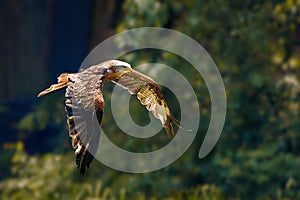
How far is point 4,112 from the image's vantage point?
6645mm

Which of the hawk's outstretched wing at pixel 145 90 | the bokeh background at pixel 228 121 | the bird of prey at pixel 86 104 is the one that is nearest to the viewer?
the bird of prey at pixel 86 104

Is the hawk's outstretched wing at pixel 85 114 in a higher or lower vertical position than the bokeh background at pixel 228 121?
higher

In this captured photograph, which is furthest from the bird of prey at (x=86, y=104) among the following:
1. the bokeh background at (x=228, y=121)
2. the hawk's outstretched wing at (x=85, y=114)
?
the bokeh background at (x=228, y=121)

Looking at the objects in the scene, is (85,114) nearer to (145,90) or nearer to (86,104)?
(86,104)

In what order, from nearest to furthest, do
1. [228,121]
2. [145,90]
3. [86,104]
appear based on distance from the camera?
1. [86,104]
2. [145,90]
3. [228,121]

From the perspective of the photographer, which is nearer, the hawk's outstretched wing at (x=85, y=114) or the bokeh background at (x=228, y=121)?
the hawk's outstretched wing at (x=85, y=114)

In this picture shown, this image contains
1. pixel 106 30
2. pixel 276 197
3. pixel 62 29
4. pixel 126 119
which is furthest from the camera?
pixel 62 29

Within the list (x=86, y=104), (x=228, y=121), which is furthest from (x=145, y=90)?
(x=228, y=121)

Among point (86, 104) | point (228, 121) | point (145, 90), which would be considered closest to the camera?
point (86, 104)

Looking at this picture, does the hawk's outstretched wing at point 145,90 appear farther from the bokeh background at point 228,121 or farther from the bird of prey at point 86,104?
the bokeh background at point 228,121

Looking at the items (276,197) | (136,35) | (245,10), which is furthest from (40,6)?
(276,197)

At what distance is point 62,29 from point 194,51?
1.85m

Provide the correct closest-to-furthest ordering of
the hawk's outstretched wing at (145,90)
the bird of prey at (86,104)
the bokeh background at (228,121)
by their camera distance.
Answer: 1. the bird of prey at (86,104)
2. the hawk's outstretched wing at (145,90)
3. the bokeh background at (228,121)

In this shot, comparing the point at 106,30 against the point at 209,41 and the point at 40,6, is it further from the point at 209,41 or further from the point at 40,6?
the point at 209,41
